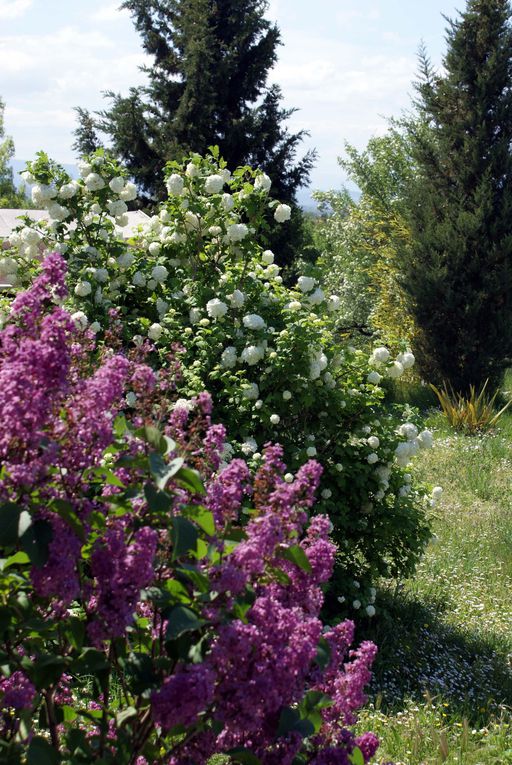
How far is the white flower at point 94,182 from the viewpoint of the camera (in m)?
4.91

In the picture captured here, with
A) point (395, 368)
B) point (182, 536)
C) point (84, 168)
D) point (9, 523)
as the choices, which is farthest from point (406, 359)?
point (9, 523)

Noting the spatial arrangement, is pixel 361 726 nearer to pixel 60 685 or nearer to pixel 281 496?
pixel 60 685

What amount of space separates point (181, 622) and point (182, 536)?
0.45 feet

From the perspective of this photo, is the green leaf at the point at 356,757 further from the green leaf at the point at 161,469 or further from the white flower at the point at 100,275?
the white flower at the point at 100,275

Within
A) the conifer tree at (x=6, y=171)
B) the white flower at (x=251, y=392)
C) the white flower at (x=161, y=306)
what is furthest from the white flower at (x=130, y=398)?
the conifer tree at (x=6, y=171)

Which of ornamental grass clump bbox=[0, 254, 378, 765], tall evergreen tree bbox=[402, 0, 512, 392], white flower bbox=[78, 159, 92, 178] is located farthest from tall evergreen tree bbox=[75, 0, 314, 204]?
ornamental grass clump bbox=[0, 254, 378, 765]

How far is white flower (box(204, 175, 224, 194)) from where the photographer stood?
4.87 metres

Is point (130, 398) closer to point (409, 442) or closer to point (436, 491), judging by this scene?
point (409, 442)

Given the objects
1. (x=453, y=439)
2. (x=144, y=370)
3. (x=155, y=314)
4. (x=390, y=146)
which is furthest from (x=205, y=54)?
(x=144, y=370)

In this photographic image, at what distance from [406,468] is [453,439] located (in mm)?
4179

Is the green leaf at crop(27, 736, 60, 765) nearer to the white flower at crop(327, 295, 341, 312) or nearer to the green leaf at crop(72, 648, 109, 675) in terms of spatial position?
the green leaf at crop(72, 648, 109, 675)

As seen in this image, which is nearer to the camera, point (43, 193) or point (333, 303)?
point (333, 303)

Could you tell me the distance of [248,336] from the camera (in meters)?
4.30

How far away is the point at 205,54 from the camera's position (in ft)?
46.2
